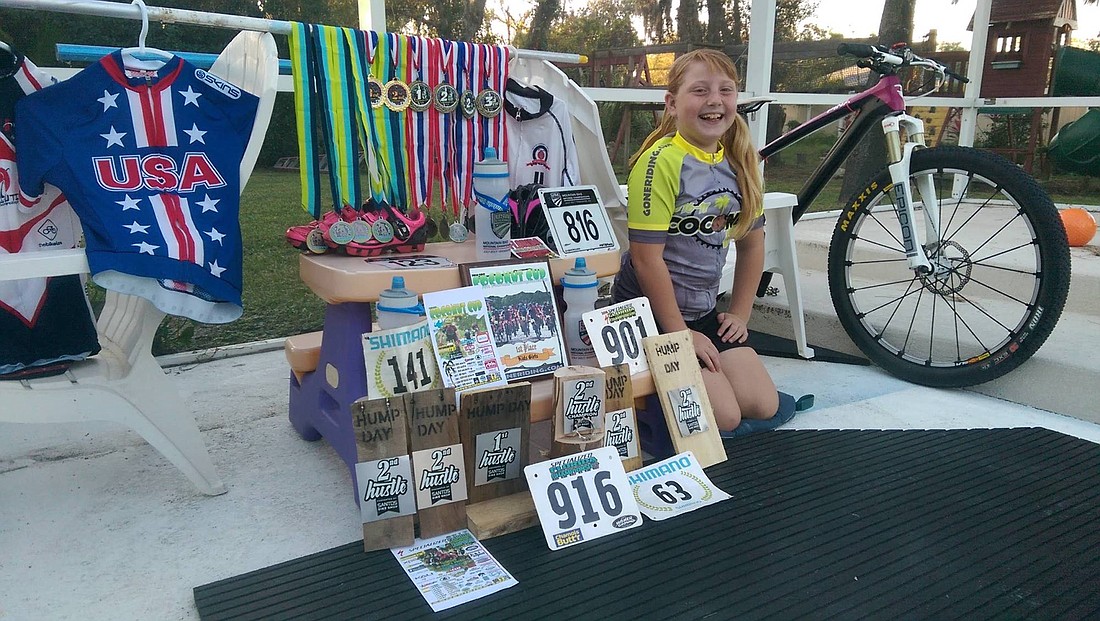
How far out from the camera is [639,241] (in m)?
2.20

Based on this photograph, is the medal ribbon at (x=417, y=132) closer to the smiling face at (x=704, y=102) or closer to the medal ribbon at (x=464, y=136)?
the medal ribbon at (x=464, y=136)

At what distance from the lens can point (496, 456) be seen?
1.76 m

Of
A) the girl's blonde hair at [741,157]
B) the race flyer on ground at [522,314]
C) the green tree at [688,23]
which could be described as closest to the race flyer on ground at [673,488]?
the race flyer on ground at [522,314]

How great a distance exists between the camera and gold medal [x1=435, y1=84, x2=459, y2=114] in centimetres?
221

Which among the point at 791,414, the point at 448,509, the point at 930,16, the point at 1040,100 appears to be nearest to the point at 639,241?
the point at 791,414

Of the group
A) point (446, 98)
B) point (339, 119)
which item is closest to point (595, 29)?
point (446, 98)

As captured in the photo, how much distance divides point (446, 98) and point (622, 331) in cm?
92

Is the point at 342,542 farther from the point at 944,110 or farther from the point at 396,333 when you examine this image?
the point at 944,110

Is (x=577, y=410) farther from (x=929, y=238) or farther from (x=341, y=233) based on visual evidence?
(x=929, y=238)

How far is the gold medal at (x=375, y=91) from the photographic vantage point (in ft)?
6.88

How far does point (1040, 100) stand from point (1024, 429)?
3688mm

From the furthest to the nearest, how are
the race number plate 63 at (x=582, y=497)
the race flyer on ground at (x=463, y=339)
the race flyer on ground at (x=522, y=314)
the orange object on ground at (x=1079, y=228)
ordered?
the orange object on ground at (x=1079, y=228)
the race flyer on ground at (x=522, y=314)
the race flyer on ground at (x=463, y=339)
the race number plate 63 at (x=582, y=497)

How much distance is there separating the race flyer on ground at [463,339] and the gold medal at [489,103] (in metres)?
0.71

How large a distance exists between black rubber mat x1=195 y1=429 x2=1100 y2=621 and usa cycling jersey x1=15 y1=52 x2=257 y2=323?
735 mm
